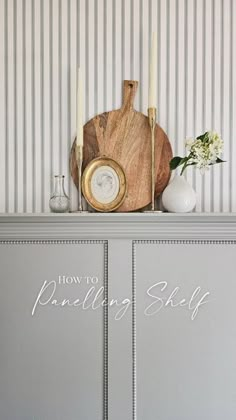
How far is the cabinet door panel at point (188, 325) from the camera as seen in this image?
1.79 meters

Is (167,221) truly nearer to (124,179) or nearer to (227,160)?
(124,179)

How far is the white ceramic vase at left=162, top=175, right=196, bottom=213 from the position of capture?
1.81 metres

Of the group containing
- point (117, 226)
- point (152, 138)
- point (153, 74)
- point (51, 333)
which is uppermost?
point (153, 74)

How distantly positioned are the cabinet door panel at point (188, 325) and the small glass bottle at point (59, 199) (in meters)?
0.34

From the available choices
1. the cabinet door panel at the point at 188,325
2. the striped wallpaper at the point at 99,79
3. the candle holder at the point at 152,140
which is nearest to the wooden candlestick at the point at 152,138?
the candle holder at the point at 152,140

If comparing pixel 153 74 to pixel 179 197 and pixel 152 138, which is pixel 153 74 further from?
pixel 179 197

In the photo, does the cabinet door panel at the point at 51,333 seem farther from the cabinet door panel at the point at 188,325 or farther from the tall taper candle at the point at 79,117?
the tall taper candle at the point at 79,117

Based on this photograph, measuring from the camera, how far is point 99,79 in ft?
6.46

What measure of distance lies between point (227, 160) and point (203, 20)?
61cm

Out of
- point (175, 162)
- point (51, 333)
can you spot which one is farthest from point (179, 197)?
point (51, 333)

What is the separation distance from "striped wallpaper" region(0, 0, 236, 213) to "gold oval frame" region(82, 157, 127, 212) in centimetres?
9

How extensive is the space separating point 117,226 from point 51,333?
0.49 meters

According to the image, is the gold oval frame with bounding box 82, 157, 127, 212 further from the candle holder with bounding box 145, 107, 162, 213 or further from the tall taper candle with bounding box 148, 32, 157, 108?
the tall taper candle with bounding box 148, 32, 157, 108

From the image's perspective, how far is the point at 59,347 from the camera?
1.79m
